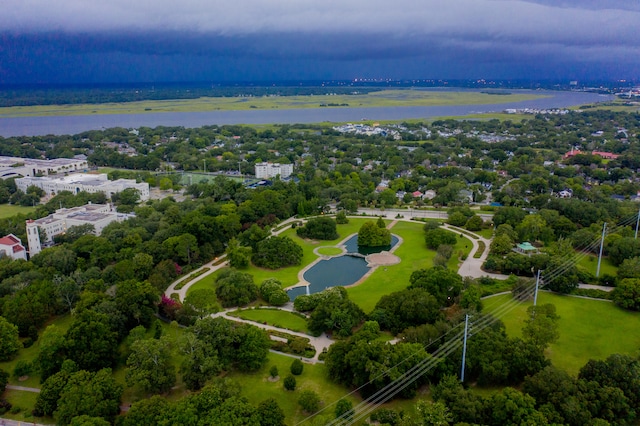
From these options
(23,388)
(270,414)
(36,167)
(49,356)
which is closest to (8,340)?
(23,388)

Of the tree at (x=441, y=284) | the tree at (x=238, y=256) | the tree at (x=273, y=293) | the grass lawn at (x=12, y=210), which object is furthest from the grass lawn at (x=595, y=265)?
the grass lawn at (x=12, y=210)

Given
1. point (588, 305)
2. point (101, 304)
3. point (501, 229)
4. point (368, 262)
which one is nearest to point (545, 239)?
point (501, 229)

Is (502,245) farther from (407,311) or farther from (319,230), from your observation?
(319,230)

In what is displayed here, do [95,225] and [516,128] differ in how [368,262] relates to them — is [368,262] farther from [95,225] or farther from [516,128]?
Answer: [516,128]

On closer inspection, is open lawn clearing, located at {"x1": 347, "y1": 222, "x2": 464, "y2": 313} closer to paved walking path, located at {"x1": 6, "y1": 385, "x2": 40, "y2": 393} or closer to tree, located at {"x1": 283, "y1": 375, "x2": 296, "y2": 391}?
tree, located at {"x1": 283, "y1": 375, "x2": 296, "y2": 391}

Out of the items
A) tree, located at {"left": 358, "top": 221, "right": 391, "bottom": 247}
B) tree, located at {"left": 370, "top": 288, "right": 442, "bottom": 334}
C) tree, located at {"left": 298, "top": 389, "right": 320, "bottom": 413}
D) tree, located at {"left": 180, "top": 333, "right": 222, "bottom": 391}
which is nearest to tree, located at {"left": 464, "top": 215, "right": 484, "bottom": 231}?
tree, located at {"left": 358, "top": 221, "right": 391, "bottom": 247}

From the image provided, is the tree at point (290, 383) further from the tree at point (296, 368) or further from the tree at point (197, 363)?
the tree at point (197, 363)
